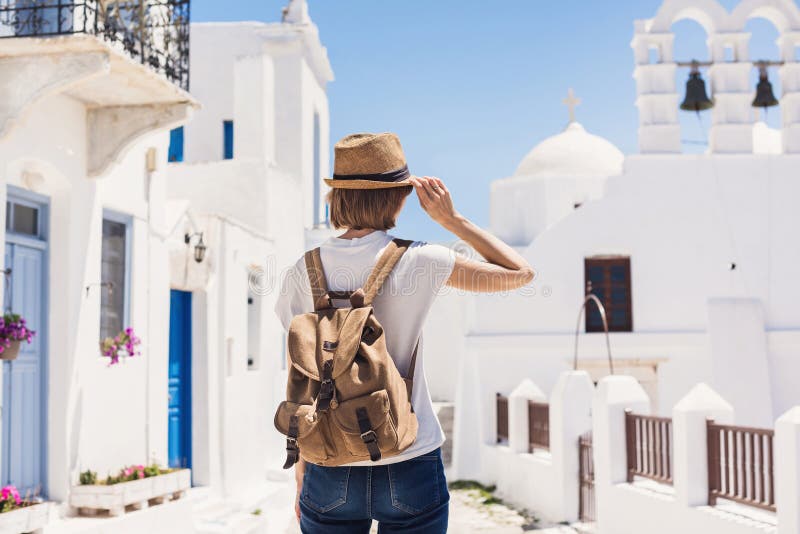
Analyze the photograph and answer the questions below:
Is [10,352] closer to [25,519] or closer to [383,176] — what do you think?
[25,519]

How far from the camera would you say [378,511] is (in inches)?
88.9

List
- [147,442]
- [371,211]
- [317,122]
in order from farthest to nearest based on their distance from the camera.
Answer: [317,122], [147,442], [371,211]

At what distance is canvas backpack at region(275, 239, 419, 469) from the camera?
2143 mm

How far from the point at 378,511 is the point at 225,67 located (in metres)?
18.6

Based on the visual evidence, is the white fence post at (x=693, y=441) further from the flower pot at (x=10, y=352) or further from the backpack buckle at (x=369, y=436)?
the backpack buckle at (x=369, y=436)

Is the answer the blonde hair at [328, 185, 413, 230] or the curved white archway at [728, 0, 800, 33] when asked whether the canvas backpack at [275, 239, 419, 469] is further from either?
the curved white archway at [728, 0, 800, 33]

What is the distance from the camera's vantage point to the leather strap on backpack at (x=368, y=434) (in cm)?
213

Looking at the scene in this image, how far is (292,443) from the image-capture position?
7.39ft

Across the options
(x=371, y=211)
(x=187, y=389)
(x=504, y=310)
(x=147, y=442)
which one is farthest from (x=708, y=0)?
(x=371, y=211)

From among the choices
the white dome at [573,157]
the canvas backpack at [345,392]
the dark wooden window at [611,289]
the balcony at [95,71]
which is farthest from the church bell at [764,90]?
the canvas backpack at [345,392]

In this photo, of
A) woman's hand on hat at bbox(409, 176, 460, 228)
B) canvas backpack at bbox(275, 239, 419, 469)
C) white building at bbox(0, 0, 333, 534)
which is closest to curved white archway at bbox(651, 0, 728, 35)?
white building at bbox(0, 0, 333, 534)

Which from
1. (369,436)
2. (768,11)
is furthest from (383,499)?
(768,11)

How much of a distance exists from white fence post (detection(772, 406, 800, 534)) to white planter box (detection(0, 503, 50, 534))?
517 cm

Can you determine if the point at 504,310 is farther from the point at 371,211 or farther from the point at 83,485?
the point at 371,211
